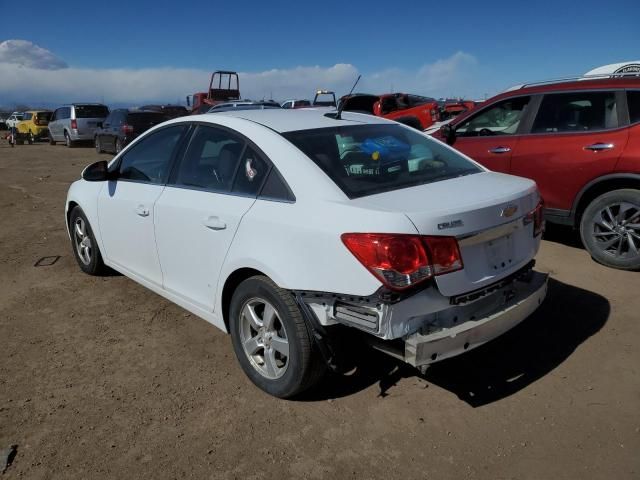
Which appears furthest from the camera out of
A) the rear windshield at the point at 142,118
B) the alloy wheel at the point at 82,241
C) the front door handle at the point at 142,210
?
the rear windshield at the point at 142,118

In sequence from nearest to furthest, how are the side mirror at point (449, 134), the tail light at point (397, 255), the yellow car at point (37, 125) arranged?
the tail light at point (397, 255) → the side mirror at point (449, 134) → the yellow car at point (37, 125)

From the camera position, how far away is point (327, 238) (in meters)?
2.44

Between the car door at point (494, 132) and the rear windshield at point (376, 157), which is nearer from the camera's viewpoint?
the rear windshield at point (376, 157)

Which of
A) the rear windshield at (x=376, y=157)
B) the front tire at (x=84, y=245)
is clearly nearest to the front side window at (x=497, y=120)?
the rear windshield at (x=376, y=157)

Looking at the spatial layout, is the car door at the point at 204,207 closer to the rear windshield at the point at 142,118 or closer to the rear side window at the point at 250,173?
the rear side window at the point at 250,173

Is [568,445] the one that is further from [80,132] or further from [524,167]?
[80,132]

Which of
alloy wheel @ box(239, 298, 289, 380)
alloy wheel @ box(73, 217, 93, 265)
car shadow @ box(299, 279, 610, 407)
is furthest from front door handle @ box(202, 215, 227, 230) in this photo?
alloy wheel @ box(73, 217, 93, 265)

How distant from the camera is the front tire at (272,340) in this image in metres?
2.65

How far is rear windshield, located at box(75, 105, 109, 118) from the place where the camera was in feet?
68.5

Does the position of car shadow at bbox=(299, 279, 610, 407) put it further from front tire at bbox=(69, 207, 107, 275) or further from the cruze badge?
front tire at bbox=(69, 207, 107, 275)

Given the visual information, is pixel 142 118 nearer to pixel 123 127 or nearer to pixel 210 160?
pixel 123 127

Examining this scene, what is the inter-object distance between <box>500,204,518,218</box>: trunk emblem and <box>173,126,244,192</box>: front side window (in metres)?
1.59

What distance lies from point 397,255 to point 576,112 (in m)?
3.91

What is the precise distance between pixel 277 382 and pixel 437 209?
1355mm
